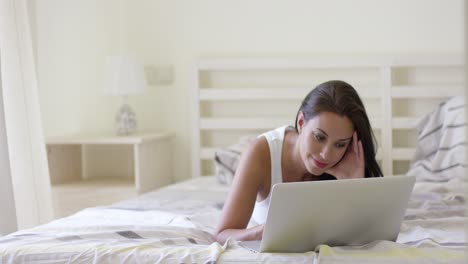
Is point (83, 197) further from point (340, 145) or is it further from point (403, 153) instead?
point (340, 145)

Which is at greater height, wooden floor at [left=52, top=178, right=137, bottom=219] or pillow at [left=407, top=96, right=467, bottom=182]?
pillow at [left=407, top=96, right=467, bottom=182]

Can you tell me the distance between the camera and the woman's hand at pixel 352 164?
177 cm

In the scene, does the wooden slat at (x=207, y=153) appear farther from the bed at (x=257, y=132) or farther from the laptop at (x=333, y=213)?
the laptop at (x=333, y=213)

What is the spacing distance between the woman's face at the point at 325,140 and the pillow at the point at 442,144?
119 cm

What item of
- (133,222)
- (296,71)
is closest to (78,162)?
(296,71)

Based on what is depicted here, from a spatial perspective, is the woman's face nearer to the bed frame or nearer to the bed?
the bed

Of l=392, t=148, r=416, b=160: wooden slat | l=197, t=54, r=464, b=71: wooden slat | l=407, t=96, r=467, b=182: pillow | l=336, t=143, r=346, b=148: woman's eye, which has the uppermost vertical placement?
l=197, t=54, r=464, b=71: wooden slat

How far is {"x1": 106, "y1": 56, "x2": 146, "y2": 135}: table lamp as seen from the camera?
10.9 feet

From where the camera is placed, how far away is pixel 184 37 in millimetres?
3557

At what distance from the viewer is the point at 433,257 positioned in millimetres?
1398

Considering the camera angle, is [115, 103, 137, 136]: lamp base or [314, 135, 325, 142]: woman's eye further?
[115, 103, 137, 136]: lamp base

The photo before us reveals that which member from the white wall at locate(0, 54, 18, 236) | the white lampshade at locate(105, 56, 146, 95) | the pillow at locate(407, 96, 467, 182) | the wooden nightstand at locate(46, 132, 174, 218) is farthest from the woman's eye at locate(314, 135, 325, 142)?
the white lampshade at locate(105, 56, 146, 95)

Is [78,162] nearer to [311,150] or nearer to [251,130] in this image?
[251,130]

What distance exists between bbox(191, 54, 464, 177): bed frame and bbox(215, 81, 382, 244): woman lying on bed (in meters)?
1.45
